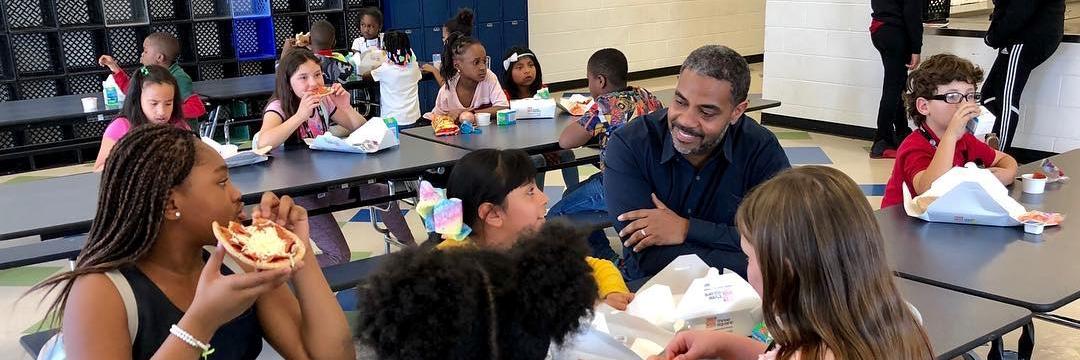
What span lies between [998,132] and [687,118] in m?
4.39

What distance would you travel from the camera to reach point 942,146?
288 centimetres

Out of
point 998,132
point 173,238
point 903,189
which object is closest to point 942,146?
point 903,189

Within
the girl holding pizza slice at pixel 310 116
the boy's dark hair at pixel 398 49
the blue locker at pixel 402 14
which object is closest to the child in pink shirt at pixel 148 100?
the girl holding pizza slice at pixel 310 116

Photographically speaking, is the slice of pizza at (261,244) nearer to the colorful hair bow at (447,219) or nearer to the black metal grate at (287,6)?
the colorful hair bow at (447,219)

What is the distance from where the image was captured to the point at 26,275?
455cm

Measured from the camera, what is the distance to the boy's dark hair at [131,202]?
159 cm

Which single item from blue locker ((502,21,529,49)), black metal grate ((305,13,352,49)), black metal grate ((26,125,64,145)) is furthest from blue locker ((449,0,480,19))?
black metal grate ((26,125,64,145))

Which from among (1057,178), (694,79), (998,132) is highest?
(694,79)

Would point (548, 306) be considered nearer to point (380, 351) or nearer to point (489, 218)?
point (380, 351)

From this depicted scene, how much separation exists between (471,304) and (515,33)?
8522 millimetres

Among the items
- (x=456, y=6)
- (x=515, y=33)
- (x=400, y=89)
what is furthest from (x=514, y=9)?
(x=400, y=89)

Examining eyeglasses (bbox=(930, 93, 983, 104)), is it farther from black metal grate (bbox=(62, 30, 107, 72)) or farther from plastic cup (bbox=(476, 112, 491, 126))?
black metal grate (bbox=(62, 30, 107, 72))

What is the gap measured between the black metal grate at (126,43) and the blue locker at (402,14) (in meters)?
2.14

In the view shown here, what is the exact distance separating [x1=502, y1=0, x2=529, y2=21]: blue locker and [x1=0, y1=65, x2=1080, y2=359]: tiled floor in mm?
3094
